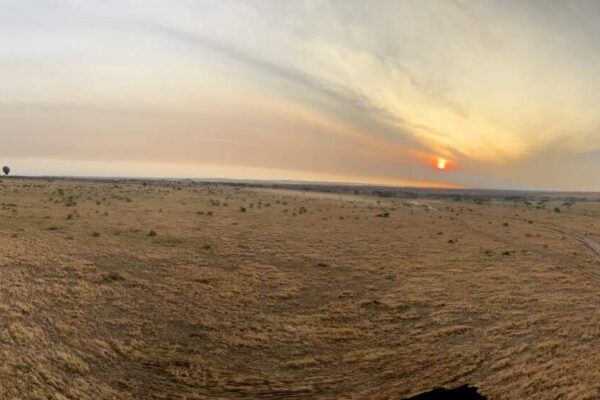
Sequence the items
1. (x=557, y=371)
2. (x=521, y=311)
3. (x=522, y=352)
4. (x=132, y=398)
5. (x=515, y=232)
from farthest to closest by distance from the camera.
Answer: (x=515, y=232)
(x=521, y=311)
(x=522, y=352)
(x=557, y=371)
(x=132, y=398)

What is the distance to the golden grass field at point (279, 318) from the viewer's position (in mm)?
12992

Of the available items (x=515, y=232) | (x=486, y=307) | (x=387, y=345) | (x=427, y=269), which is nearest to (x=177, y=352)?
(x=387, y=345)

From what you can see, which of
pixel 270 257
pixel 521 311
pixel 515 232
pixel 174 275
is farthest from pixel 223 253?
pixel 515 232

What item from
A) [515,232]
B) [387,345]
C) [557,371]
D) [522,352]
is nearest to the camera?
[557,371]

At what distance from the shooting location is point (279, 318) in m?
18.7

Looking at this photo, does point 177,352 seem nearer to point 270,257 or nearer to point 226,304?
point 226,304

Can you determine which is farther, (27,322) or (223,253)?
(223,253)

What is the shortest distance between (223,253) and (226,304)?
10458 millimetres

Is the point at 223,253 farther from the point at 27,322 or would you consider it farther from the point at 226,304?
the point at 27,322

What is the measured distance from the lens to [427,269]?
28.8 metres

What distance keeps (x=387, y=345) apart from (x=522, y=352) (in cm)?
488

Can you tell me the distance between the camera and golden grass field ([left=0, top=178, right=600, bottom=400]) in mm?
12992

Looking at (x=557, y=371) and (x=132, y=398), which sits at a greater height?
(x=557, y=371)

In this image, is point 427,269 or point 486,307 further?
point 427,269
